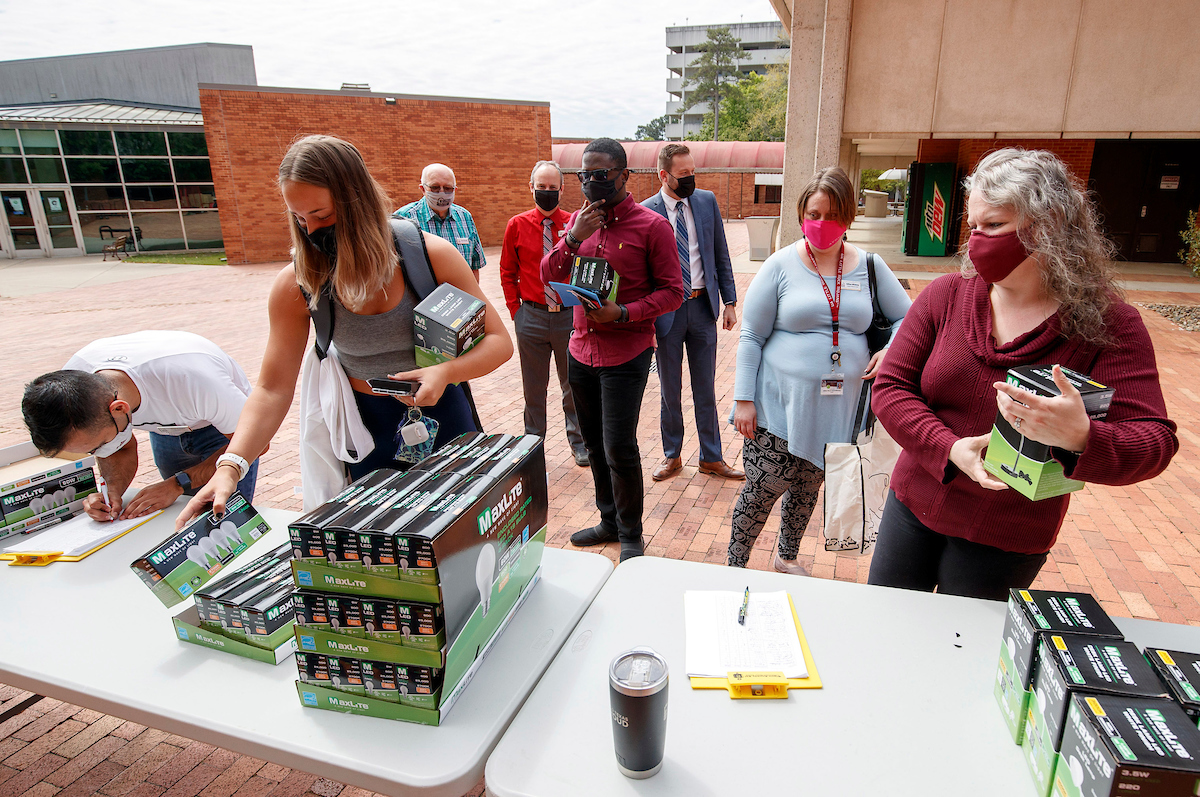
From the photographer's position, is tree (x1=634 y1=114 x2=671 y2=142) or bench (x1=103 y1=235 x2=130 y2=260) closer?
bench (x1=103 y1=235 x2=130 y2=260)

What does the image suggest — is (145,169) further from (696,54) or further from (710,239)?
(696,54)

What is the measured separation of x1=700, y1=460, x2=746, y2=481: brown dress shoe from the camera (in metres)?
4.51

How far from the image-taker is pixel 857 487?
2635mm

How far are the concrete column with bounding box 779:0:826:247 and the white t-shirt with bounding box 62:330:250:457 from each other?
6.74 m

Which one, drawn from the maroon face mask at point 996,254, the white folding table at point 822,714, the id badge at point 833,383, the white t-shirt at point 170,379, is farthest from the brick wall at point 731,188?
the white folding table at point 822,714

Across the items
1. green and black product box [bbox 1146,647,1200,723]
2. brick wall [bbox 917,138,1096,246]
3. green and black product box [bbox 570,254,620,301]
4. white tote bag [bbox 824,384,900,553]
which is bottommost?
white tote bag [bbox 824,384,900,553]

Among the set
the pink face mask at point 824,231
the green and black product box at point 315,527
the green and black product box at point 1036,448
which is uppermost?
the pink face mask at point 824,231

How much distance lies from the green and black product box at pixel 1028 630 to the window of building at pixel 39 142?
2724 centimetres

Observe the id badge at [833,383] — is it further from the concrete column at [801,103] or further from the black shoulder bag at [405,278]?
the concrete column at [801,103]

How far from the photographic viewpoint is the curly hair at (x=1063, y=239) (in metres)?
1.53

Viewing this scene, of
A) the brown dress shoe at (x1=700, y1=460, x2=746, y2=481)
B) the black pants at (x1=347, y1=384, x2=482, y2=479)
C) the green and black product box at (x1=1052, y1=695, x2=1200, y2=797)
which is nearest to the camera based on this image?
the green and black product box at (x1=1052, y1=695, x2=1200, y2=797)

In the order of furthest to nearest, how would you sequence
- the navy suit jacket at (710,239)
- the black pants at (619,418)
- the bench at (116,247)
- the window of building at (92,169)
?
the window of building at (92,169), the bench at (116,247), the navy suit jacket at (710,239), the black pants at (619,418)

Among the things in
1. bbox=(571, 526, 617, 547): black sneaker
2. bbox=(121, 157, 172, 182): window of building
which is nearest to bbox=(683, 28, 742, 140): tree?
bbox=(121, 157, 172, 182): window of building

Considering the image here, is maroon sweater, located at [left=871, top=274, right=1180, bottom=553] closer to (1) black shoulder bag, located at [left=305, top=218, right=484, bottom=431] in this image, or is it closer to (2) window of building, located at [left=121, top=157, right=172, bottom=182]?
(1) black shoulder bag, located at [left=305, top=218, right=484, bottom=431]
